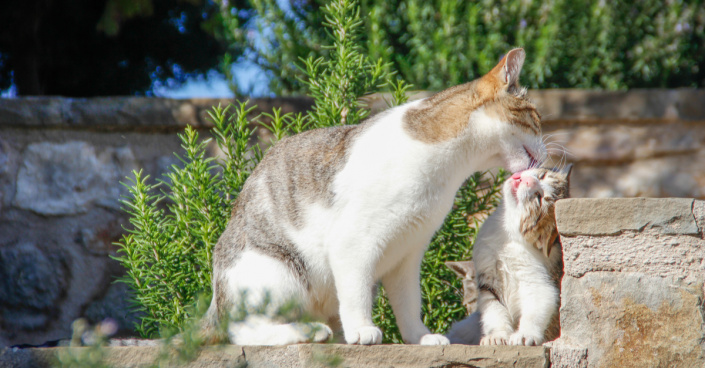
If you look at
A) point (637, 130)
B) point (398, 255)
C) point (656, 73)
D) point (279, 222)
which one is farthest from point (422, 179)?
point (656, 73)

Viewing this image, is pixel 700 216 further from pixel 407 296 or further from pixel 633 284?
pixel 407 296

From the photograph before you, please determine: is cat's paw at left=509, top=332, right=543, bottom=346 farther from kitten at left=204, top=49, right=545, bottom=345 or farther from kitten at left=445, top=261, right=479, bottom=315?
kitten at left=445, top=261, right=479, bottom=315

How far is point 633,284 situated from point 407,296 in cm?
68

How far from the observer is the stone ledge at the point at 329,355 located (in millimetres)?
1506

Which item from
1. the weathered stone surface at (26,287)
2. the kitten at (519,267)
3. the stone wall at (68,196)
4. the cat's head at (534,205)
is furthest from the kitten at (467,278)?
the weathered stone surface at (26,287)

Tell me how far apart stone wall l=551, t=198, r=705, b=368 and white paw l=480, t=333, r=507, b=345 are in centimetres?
21

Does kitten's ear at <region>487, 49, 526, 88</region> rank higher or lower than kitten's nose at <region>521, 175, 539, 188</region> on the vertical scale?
higher

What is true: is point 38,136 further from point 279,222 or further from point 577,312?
point 577,312

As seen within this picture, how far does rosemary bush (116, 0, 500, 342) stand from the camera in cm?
212

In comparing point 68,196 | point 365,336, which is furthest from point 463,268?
point 68,196

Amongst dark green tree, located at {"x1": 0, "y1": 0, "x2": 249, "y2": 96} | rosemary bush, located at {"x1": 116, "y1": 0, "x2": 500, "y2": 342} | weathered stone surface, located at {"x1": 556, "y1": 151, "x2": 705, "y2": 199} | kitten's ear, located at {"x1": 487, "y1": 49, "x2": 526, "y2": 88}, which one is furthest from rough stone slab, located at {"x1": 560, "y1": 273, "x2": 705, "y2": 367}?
Result: dark green tree, located at {"x1": 0, "y1": 0, "x2": 249, "y2": 96}

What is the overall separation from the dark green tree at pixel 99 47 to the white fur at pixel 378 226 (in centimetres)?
184

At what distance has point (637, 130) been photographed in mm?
3098

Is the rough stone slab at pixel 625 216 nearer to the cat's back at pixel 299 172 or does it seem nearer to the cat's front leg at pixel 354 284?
the cat's front leg at pixel 354 284
